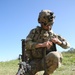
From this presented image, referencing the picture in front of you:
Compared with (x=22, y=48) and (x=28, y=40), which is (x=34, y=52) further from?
(x=22, y=48)

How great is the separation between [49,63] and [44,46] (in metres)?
0.42

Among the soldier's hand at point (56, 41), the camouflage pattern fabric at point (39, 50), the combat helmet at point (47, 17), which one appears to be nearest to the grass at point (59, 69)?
the camouflage pattern fabric at point (39, 50)

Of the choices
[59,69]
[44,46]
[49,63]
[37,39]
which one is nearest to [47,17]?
[37,39]

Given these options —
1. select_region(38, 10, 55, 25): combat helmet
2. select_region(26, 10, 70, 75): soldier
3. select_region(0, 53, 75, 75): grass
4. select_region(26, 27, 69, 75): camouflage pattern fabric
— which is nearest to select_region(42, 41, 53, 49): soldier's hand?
select_region(26, 10, 70, 75): soldier

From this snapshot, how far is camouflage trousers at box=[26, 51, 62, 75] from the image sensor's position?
23.9ft

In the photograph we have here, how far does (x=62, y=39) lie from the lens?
7.66 metres

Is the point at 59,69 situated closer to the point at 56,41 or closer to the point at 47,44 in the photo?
the point at 56,41

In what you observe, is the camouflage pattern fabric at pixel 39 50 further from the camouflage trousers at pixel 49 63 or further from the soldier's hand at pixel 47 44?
the soldier's hand at pixel 47 44

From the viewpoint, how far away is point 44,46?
7.23m

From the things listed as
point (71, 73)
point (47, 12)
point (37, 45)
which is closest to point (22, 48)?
point (37, 45)

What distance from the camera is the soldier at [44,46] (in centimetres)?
732

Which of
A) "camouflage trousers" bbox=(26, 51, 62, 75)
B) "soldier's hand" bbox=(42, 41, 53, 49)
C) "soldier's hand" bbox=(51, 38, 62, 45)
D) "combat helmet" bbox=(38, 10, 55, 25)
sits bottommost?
"camouflage trousers" bbox=(26, 51, 62, 75)

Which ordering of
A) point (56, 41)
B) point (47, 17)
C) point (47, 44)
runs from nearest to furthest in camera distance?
point (47, 44) → point (56, 41) → point (47, 17)

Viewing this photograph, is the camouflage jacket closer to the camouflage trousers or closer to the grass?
the camouflage trousers
